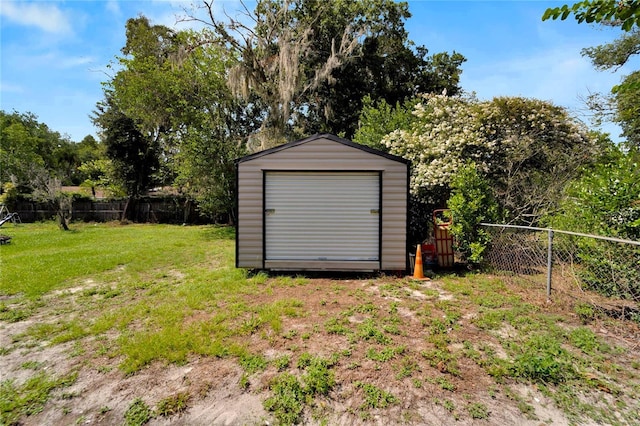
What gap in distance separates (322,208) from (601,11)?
4.54 metres

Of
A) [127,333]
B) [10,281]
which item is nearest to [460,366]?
[127,333]

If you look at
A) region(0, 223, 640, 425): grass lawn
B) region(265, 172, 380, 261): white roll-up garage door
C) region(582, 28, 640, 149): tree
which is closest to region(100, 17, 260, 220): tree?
region(265, 172, 380, 261): white roll-up garage door

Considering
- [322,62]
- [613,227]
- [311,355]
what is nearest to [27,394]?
[311,355]

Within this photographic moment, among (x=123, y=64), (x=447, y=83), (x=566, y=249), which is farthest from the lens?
(x=447, y=83)

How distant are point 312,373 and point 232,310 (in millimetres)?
1864

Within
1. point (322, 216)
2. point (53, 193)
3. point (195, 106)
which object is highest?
point (195, 106)

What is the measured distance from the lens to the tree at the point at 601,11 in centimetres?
152

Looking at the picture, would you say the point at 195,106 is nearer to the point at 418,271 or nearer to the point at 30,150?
the point at 418,271

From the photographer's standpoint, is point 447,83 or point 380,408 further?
point 447,83

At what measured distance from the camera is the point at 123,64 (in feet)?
42.2

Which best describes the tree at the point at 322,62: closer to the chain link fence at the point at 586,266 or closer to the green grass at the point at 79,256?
the green grass at the point at 79,256

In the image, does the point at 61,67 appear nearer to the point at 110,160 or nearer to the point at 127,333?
the point at 127,333

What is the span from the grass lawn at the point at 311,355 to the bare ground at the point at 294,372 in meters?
0.01

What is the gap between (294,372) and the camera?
2623 millimetres
